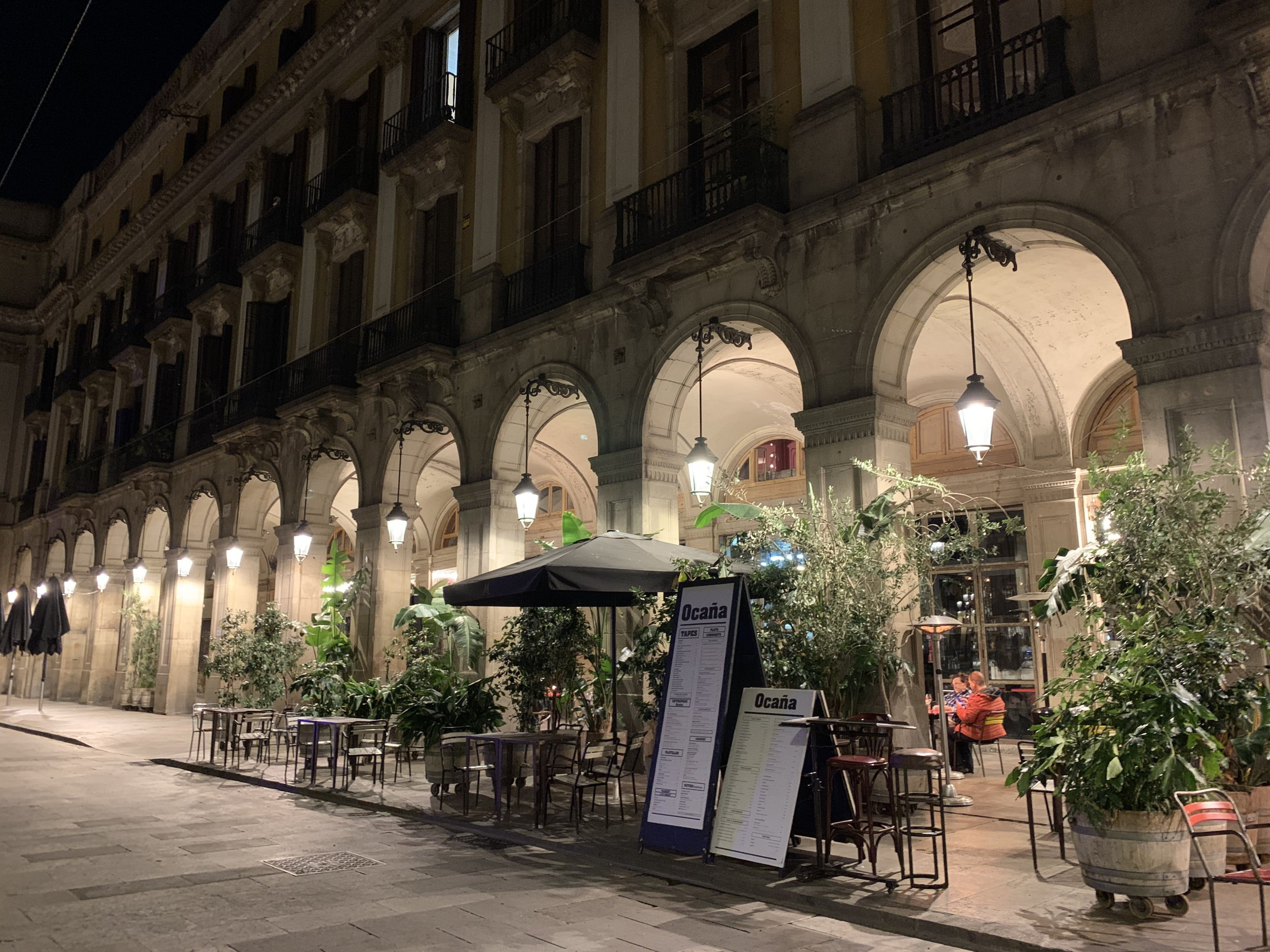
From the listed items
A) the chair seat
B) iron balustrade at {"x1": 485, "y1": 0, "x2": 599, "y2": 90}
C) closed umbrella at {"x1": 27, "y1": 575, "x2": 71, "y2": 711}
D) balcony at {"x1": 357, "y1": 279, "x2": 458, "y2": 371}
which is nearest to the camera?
the chair seat

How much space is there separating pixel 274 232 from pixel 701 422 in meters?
13.8

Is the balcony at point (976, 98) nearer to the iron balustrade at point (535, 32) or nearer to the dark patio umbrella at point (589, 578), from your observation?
the dark patio umbrella at point (589, 578)

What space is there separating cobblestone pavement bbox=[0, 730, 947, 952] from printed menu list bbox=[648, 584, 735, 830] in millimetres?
602

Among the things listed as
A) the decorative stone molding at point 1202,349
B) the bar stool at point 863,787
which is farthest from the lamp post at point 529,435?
the decorative stone molding at point 1202,349

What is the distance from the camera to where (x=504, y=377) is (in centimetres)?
1572

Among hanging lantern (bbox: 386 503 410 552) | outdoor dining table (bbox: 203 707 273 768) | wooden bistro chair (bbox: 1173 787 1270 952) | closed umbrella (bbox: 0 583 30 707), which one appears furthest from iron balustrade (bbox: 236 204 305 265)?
wooden bistro chair (bbox: 1173 787 1270 952)

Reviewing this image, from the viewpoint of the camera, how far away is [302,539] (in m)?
18.8

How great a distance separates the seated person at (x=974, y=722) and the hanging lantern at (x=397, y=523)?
30.7ft

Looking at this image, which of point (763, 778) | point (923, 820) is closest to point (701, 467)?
point (923, 820)

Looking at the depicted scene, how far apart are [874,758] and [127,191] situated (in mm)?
36216

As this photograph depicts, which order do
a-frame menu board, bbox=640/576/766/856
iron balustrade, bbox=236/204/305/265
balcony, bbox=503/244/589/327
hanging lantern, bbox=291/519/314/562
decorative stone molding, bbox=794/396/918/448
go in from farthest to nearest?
1. iron balustrade, bbox=236/204/305/265
2. hanging lantern, bbox=291/519/314/562
3. balcony, bbox=503/244/589/327
4. decorative stone molding, bbox=794/396/918/448
5. a-frame menu board, bbox=640/576/766/856

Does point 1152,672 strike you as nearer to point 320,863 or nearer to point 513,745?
point 320,863

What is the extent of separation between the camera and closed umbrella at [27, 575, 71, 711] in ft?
77.2

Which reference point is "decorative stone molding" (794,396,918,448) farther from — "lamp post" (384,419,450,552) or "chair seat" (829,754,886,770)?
"lamp post" (384,419,450,552)
